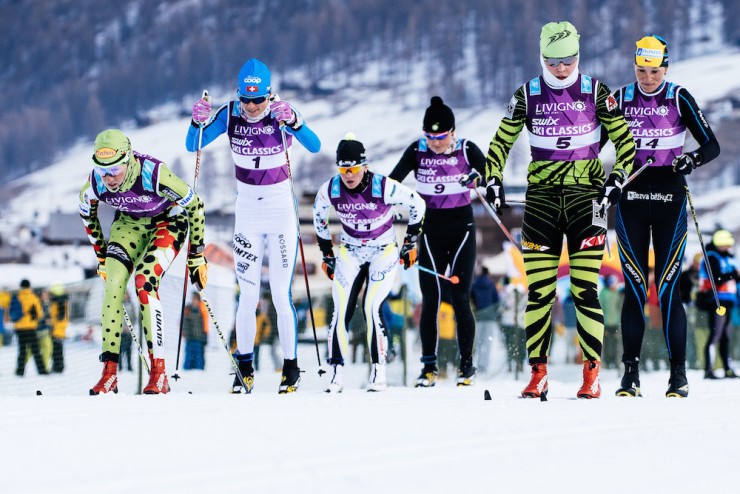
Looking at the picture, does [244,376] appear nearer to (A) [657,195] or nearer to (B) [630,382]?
(B) [630,382]

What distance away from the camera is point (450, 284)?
8945mm

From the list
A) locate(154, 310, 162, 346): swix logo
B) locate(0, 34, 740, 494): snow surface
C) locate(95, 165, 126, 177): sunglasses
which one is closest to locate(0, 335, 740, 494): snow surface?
locate(0, 34, 740, 494): snow surface

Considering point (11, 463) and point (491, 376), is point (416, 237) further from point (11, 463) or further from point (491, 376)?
point (491, 376)

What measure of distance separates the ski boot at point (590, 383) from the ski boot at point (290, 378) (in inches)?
82.3

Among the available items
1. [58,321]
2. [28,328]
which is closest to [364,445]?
[58,321]

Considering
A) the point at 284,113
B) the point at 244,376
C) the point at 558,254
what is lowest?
the point at 244,376

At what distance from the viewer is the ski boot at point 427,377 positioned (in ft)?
29.1

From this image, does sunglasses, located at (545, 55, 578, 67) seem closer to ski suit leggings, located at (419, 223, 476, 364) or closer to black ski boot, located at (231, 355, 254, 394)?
ski suit leggings, located at (419, 223, 476, 364)

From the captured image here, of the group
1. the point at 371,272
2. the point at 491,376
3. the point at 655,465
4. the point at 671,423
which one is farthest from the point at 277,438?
the point at 491,376

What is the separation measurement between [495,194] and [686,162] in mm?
1122

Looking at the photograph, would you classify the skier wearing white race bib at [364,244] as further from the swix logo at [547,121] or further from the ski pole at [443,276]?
the swix logo at [547,121]

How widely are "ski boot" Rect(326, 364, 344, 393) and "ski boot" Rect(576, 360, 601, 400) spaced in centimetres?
190

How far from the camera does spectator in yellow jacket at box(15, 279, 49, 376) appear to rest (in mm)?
14531

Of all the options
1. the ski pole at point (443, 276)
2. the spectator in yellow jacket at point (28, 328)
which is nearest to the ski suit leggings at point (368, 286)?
the ski pole at point (443, 276)
